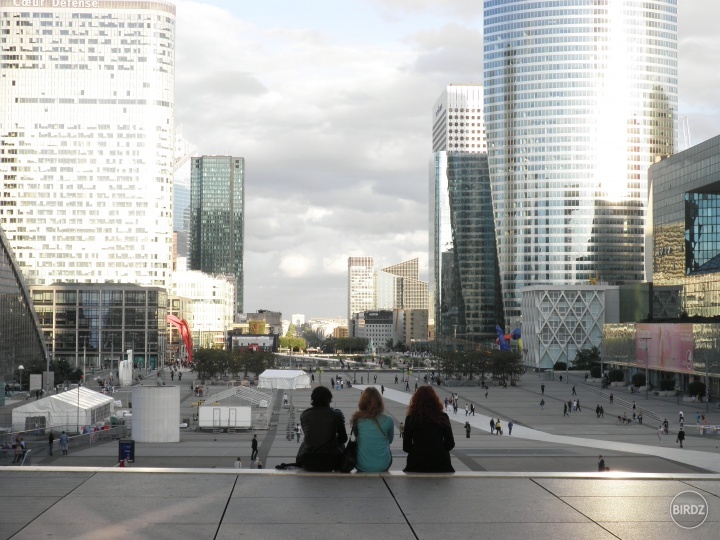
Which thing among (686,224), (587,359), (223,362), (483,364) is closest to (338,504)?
(483,364)

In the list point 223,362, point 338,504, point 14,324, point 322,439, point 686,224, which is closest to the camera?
point 338,504

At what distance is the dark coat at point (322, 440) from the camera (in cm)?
1483

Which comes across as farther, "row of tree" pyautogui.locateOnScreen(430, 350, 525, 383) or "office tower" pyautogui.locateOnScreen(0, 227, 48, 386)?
"office tower" pyautogui.locateOnScreen(0, 227, 48, 386)

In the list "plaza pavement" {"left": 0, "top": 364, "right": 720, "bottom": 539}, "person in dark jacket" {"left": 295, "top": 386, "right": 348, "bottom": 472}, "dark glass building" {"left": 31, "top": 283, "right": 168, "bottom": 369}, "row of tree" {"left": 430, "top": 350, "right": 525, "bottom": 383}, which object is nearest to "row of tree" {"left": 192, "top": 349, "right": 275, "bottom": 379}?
"row of tree" {"left": 430, "top": 350, "right": 525, "bottom": 383}

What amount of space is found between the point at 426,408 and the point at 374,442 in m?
1.01

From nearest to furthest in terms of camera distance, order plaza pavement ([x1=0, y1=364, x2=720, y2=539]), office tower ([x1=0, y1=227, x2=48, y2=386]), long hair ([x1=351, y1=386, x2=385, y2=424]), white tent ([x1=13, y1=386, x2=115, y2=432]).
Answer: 1. plaza pavement ([x1=0, y1=364, x2=720, y2=539])
2. long hair ([x1=351, y1=386, x2=385, y2=424])
3. white tent ([x1=13, y1=386, x2=115, y2=432])
4. office tower ([x1=0, y1=227, x2=48, y2=386])

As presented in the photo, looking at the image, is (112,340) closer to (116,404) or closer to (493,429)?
(116,404)

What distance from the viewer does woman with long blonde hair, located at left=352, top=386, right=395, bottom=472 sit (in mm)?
14617

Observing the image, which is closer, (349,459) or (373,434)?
(373,434)

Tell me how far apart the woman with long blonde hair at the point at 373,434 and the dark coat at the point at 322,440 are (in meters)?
0.36

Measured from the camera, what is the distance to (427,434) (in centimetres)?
1454

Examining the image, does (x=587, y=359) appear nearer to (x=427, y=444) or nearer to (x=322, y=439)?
(x=427, y=444)

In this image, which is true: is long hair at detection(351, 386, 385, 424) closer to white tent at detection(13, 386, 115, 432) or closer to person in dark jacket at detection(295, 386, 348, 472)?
person in dark jacket at detection(295, 386, 348, 472)

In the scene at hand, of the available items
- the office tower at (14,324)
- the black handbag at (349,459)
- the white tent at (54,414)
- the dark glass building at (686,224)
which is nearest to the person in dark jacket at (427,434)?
the black handbag at (349,459)
